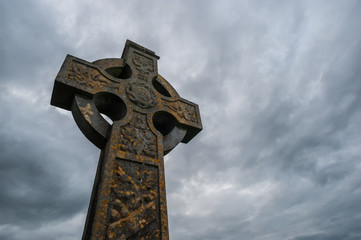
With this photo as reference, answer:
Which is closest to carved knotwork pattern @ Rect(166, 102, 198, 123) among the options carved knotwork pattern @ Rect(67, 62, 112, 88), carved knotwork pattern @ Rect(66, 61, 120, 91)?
carved knotwork pattern @ Rect(66, 61, 120, 91)

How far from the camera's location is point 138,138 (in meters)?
3.63

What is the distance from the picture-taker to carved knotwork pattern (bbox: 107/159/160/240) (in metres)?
2.69

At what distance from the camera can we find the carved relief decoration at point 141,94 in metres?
4.12

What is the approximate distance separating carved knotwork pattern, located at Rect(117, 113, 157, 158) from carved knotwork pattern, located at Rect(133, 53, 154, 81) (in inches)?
Result: 45.4

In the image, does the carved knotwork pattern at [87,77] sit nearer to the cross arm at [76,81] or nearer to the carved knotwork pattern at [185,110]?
the cross arm at [76,81]

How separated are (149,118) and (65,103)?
1476 millimetres

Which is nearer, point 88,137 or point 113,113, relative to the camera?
point 88,137

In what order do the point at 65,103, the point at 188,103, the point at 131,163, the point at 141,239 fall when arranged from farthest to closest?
the point at 188,103 < the point at 65,103 < the point at 131,163 < the point at 141,239

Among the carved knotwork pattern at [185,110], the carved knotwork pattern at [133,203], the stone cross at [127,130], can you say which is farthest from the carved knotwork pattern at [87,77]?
the carved knotwork pattern at [133,203]

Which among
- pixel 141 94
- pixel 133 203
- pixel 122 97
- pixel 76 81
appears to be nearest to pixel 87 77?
pixel 76 81

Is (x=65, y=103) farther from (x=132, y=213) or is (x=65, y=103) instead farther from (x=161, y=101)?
(x=132, y=213)

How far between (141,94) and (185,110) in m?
1.07

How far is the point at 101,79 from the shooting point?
405 centimetres

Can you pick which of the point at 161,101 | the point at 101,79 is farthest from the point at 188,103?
the point at 101,79
